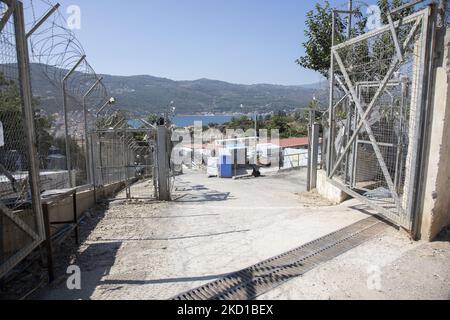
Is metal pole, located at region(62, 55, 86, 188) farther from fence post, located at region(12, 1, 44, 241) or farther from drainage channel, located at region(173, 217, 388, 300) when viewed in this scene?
drainage channel, located at region(173, 217, 388, 300)

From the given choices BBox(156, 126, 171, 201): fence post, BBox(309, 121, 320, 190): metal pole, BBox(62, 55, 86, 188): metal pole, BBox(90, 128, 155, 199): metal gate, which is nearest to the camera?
BBox(62, 55, 86, 188): metal pole

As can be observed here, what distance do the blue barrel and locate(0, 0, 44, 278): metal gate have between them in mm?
17484

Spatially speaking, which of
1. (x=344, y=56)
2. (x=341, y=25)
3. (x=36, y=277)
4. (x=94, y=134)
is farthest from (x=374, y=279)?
(x=341, y=25)

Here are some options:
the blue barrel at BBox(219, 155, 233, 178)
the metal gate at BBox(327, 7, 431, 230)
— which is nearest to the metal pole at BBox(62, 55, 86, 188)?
the metal gate at BBox(327, 7, 431, 230)

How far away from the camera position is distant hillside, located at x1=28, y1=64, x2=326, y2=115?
19.2 feet

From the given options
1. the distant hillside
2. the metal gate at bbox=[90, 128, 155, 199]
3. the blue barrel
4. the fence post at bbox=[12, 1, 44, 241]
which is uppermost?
the distant hillside

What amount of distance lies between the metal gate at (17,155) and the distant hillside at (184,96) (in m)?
1.58

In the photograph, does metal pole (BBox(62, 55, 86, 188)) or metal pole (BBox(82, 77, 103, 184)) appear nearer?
metal pole (BBox(62, 55, 86, 188))

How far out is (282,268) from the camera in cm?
381

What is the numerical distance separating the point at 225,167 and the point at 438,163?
17.6 meters

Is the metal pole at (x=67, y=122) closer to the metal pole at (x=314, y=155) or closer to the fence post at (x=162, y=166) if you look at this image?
the fence post at (x=162, y=166)

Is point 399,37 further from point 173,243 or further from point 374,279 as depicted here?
point 173,243

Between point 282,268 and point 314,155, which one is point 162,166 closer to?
point 314,155
